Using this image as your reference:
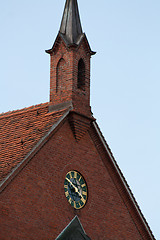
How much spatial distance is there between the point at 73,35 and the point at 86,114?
4.28m

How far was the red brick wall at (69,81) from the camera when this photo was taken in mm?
41969

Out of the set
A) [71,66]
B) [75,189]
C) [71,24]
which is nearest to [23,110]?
[71,66]

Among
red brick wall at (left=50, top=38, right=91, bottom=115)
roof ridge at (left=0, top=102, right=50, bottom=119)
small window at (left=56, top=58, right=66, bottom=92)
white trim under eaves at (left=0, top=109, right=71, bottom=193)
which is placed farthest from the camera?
roof ridge at (left=0, top=102, right=50, bottom=119)

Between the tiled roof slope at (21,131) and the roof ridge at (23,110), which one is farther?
the roof ridge at (23,110)

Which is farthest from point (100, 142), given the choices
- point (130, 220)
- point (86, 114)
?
point (130, 220)

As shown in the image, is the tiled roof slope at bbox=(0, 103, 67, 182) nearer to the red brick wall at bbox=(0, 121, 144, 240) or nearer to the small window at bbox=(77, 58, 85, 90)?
the red brick wall at bbox=(0, 121, 144, 240)

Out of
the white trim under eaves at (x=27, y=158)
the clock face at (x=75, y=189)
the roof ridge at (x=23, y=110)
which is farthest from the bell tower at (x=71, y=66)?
the clock face at (x=75, y=189)

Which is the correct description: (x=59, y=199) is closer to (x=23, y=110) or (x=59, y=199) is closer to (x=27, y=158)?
(x=27, y=158)

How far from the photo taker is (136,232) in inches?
1720

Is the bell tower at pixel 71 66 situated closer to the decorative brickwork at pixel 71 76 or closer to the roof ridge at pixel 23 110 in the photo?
the decorative brickwork at pixel 71 76

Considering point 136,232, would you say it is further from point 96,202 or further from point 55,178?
point 55,178

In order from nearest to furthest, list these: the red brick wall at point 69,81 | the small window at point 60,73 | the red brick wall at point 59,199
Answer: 1. the red brick wall at point 59,199
2. the red brick wall at point 69,81
3. the small window at point 60,73

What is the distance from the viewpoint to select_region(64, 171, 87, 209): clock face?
40.2 metres

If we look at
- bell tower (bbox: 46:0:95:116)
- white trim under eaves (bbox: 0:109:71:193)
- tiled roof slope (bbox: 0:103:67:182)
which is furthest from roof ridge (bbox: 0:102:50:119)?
white trim under eaves (bbox: 0:109:71:193)
